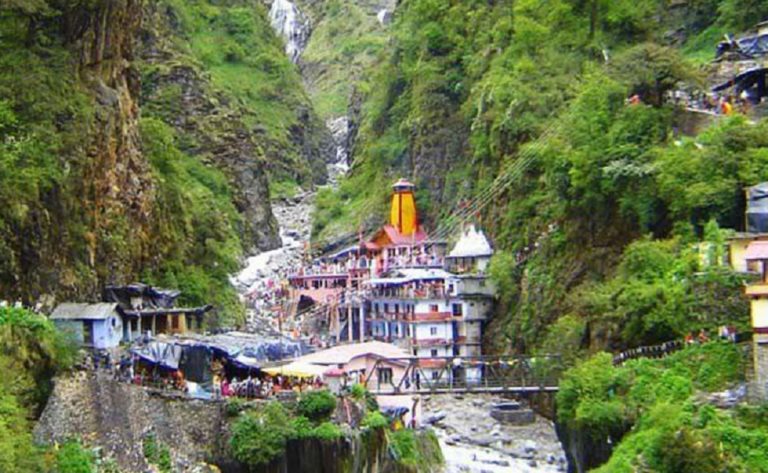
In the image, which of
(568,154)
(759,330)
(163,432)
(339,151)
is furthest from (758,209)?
(339,151)

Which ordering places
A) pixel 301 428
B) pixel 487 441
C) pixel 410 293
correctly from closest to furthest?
1. pixel 301 428
2. pixel 487 441
3. pixel 410 293

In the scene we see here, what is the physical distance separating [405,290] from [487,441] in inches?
821

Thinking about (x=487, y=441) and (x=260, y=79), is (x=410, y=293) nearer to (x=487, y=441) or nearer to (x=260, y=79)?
(x=487, y=441)

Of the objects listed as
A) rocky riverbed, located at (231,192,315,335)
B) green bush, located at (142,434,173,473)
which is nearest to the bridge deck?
green bush, located at (142,434,173,473)

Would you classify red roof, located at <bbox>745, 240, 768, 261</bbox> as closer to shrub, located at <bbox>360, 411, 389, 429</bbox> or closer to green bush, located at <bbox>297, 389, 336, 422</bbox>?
green bush, located at <bbox>297, 389, 336, 422</bbox>

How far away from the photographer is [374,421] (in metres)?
47.7

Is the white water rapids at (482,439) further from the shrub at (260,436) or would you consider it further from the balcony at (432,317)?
the shrub at (260,436)

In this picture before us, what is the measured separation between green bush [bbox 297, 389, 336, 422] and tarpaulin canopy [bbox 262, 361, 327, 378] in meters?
6.40

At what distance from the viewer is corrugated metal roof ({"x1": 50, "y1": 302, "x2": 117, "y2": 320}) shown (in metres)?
45.0

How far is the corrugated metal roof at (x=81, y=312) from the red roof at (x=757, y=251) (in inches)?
861

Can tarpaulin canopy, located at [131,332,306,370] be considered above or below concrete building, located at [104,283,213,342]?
below

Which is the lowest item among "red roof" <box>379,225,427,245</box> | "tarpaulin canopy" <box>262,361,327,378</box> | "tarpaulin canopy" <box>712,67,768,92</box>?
"tarpaulin canopy" <box>262,361,327,378</box>

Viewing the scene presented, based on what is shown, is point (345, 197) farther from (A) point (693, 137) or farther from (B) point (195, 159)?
(A) point (693, 137)

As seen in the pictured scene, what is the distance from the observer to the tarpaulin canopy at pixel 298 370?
170 feet
